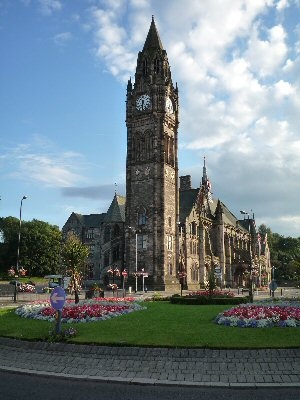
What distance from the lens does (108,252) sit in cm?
8875

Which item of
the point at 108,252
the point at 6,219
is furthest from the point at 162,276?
the point at 6,219

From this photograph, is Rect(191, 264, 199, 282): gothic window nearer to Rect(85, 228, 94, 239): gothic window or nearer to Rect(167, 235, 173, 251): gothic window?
Rect(167, 235, 173, 251): gothic window

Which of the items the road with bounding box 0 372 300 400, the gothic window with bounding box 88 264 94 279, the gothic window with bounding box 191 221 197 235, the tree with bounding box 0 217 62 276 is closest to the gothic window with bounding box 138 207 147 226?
the gothic window with bounding box 191 221 197 235

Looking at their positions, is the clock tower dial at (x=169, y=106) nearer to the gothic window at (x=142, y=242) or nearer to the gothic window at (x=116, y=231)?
the gothic window at (x=142, y=242)

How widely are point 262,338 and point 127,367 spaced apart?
508cm

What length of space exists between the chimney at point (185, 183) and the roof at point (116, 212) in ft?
53.2

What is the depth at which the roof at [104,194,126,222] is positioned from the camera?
3617 inches

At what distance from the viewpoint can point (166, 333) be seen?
1625 cm

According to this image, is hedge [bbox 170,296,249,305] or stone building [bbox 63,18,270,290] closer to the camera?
hedge [bbox 170,296,249,305]

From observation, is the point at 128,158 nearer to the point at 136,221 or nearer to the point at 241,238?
the point at 136,221

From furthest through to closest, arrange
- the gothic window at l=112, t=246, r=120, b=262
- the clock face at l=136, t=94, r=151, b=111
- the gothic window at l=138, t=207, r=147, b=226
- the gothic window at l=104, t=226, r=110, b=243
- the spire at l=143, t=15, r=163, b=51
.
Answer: the gothic window at l=104, t=226, r=110, b=243, the gothic window at l=112, t=246, r=120, b=262, the spire at l=143, t=15, r=163, b=51, the clock face at l=136, t=94, r=151, b=111, the gothic window at l=138, t=207, r=147, b=226

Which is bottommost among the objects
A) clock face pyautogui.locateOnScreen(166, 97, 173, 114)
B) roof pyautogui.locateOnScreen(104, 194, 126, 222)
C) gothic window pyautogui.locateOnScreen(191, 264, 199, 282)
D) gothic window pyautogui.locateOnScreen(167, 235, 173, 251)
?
gothic window pyautogui.locateOnScreen(191, 264, 199, 282)

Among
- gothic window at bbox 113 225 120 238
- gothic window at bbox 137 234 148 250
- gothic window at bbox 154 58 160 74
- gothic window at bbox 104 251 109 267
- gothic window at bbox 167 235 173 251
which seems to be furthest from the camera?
gothic window at bbox 113 225 120 238

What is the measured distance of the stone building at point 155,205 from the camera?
74.5 meters
